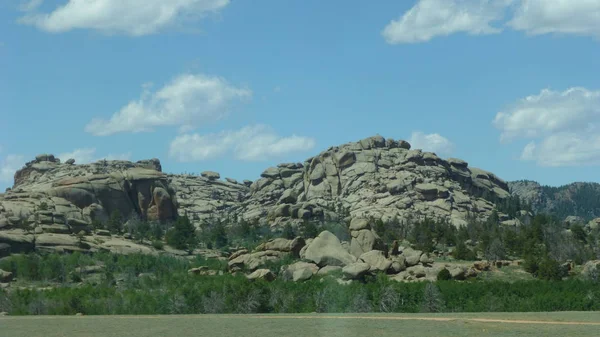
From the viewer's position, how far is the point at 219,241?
144 metres

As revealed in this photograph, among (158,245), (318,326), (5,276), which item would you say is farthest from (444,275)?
(158,245)

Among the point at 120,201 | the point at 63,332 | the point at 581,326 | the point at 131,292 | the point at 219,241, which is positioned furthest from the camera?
the point at 120,201

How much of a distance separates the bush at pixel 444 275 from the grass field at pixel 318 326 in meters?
47.2

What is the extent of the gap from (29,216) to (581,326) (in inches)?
4503

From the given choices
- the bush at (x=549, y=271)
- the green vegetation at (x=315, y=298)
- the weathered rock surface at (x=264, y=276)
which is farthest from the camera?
the bush at (x=549, y=271)

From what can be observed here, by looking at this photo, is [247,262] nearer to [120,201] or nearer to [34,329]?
[34,329]

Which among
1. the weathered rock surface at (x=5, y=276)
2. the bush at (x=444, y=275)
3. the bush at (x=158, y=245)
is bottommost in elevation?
the bush at (x=444, y=275)

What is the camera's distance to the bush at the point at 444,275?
8669 cm

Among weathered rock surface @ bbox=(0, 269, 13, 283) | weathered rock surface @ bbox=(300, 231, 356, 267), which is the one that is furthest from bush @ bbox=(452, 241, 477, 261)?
weathered rock surface @ bbox=(0, 269, 13, 283)

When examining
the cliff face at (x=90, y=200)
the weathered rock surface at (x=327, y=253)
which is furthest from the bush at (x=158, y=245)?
the weathered rock surface at (x=327, y=253)

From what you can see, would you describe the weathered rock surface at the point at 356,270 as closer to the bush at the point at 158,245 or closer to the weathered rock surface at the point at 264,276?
the weathered rock surface at the point at 264,276

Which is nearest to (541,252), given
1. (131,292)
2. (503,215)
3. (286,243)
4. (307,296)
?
(286,243)

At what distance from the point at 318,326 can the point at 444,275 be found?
177ft

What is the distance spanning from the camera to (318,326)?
3562cm
